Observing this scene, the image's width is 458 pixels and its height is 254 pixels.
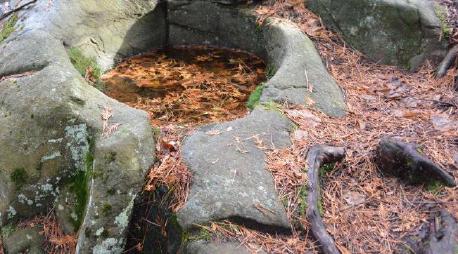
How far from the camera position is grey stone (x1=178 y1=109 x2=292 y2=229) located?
3.62m

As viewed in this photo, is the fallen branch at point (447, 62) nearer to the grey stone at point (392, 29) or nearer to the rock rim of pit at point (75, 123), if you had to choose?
the grey stone at point (392, 29)

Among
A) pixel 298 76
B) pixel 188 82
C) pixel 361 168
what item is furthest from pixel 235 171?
pixel 188 82

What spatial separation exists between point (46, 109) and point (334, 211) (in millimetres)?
2819

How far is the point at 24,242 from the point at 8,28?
2924 mm

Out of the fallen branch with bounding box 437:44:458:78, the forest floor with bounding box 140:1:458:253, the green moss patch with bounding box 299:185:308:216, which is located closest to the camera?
the forest floor with bounding box 140:1:458:253

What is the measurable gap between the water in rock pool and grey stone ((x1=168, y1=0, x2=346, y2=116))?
0.20 metres

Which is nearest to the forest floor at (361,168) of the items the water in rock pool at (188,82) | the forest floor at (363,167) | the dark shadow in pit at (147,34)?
the forest floor at (363,167)

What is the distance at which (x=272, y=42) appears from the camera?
6.23 meters

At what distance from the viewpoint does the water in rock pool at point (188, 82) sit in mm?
5402

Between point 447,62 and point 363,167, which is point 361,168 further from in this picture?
point 447,62

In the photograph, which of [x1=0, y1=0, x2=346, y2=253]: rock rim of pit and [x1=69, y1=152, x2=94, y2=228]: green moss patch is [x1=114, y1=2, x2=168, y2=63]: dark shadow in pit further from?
[x1=69, y1=152, x2=94, y2=228]: green moss patch

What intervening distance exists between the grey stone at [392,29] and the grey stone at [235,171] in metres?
2.33

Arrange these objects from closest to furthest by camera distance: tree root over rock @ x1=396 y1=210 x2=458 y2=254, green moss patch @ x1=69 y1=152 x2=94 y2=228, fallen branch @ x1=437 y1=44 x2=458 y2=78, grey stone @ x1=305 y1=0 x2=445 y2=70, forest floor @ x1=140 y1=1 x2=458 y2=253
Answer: tree root over rock @ x1=396 y1=210 x2=458 y2=254
forest floor @ x1=140 y1=1 x2=458 y2=253
green moss patch @ x1=69 y1=152 x2=94 y2=228
fallen branch @ x1=437 y1=44 x2=458 y2=78
grey stone @ x1=305 y1=0 x2=445 y2=70

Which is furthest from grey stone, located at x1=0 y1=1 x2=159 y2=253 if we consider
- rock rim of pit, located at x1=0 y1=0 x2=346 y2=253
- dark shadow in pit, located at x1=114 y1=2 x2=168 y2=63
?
dark shadow in pit, located at x1=114 y1=2 x2=168 y2=63
